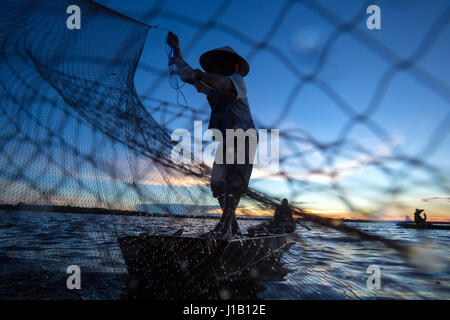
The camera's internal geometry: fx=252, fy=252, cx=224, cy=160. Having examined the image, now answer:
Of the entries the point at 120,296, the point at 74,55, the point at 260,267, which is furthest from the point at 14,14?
the point at 260,267

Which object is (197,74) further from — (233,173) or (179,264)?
(179,264)

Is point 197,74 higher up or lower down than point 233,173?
higher up

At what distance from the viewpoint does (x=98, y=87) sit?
3369 millimetres

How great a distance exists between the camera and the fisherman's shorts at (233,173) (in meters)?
2.98

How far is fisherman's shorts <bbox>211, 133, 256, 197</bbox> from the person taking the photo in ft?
9.77

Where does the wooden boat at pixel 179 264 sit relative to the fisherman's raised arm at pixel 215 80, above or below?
below

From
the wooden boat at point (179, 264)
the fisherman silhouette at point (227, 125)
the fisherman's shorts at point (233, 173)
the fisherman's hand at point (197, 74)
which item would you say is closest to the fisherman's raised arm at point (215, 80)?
the fisherman's hand at point (197, 74)

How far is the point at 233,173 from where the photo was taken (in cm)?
299

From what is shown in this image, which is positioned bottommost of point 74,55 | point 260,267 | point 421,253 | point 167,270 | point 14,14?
point 260,267

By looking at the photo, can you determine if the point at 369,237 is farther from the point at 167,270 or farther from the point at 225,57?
the point at 225,57

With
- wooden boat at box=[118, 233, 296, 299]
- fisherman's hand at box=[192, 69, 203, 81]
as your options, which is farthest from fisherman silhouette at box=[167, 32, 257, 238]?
fisherman's hand at box=[192, 69, 203, 81]

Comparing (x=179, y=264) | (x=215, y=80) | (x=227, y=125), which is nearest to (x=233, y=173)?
(x=227, y=125)

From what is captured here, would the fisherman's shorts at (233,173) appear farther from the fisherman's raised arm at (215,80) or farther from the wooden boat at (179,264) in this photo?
the fisherman's raised arm at (215,80)
